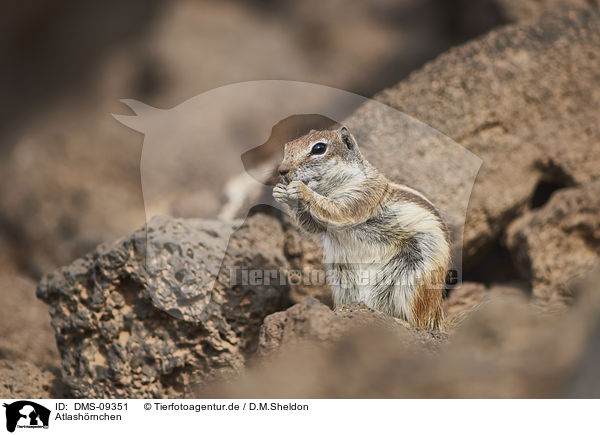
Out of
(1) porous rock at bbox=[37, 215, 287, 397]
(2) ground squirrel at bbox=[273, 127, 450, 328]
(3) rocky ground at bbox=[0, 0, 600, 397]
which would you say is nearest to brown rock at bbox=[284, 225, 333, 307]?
(3) rocky ground at bbox=[0, 0, 600, 397]

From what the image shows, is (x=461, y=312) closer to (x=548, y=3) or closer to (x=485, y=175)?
(x=485, y=175)

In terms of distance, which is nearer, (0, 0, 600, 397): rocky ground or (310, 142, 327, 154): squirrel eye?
(0, 0, 600, 397): rocky ground

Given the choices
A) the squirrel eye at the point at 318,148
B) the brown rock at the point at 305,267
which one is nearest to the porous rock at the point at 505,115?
the brown rock at the point at 305,267

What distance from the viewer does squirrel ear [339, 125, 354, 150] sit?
7.85 ft

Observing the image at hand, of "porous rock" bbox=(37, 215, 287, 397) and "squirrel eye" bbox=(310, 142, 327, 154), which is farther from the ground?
"squirrel eye" bbox=(310, 142, 327, 154)

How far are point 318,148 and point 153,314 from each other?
107 cm

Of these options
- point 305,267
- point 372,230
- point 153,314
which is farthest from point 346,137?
point 153,314

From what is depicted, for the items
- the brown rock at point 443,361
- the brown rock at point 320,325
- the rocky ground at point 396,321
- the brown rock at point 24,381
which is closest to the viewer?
the brown rock at point 443,361

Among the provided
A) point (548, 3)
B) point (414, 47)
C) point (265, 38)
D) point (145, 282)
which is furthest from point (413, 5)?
point (145, 282)

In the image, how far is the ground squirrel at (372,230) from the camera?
236cm

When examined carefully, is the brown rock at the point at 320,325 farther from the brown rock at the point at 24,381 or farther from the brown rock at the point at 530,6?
the brown rock at the point at 530,6

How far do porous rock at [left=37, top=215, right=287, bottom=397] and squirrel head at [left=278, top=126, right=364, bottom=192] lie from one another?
0.66 metres

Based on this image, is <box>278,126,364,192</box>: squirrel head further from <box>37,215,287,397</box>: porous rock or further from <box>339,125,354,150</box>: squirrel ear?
<box>37,215,287,397</box>: porous rock

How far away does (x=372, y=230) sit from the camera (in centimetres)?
246
